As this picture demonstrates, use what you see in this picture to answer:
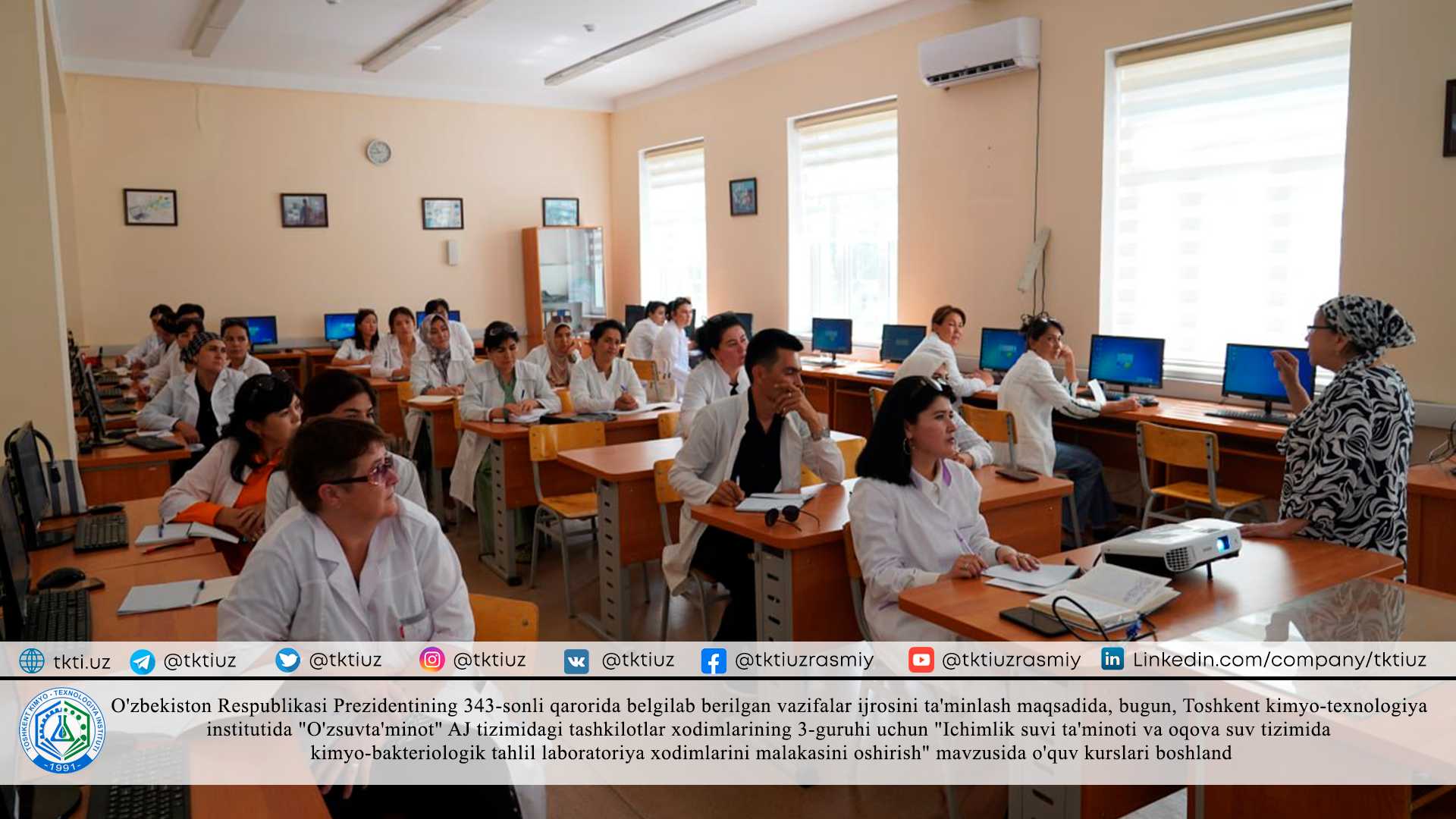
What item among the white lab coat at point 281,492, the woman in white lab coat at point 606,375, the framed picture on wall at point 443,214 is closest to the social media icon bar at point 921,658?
the white lab coat at point 281,492

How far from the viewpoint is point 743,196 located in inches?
374

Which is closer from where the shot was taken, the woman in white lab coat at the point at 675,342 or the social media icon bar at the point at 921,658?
the social media icon bar at the point at 921,658

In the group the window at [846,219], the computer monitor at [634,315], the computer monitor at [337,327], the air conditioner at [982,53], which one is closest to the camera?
the air conditioner at [982,53]

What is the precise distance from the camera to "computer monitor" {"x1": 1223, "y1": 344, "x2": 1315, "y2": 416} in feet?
17.3

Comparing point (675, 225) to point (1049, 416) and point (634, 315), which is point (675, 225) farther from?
point (1049, 416)

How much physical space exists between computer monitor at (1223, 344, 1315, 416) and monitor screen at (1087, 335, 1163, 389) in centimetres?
40

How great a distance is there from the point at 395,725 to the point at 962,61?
6221 mm

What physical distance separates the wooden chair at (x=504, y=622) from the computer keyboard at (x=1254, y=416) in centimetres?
422

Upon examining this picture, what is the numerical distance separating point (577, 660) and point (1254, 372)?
3954mm

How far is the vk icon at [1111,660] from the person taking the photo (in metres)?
2.04

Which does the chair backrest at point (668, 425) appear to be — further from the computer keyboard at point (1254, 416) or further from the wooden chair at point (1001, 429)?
the computer keyboard at point (1254, 416)

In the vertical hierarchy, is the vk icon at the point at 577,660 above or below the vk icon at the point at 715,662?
below

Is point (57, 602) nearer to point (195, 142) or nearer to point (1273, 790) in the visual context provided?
point (1273, 790)

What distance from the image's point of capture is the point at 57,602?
247cm
